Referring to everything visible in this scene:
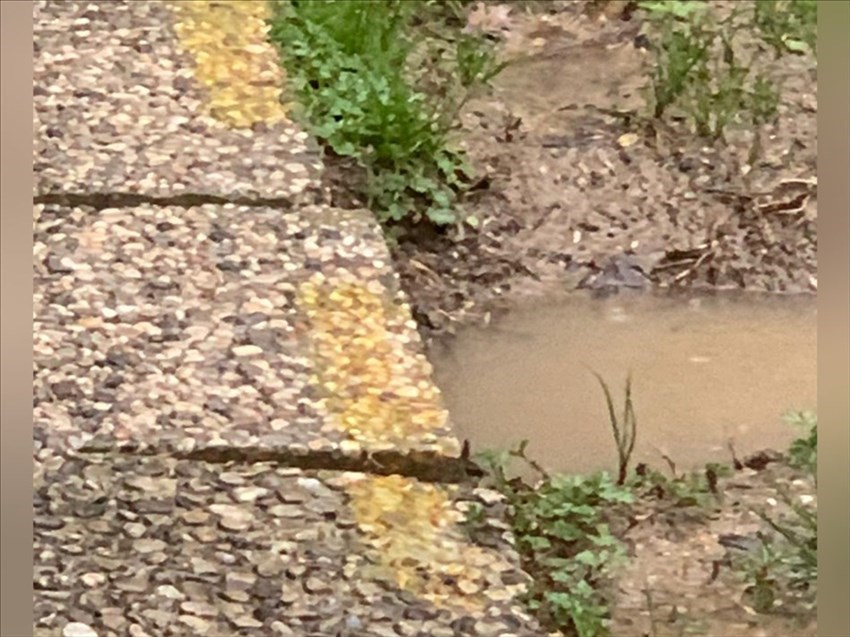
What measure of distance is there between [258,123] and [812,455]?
489 millimetres

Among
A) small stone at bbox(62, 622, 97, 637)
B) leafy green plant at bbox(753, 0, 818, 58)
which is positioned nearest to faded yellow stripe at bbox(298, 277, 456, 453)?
small stone at bbox(62, 622, 97, 637)

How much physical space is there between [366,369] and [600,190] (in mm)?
231

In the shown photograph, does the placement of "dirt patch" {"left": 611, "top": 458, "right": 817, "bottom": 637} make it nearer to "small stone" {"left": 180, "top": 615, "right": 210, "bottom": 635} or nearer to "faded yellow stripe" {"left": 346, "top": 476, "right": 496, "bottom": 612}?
"faded yellow stripe" {"left": 346, "top": 476, "right": 496, "bottom": 612}

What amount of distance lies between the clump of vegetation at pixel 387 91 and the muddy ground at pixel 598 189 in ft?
0.07

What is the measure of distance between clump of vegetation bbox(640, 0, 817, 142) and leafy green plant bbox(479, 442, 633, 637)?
12.0 inches

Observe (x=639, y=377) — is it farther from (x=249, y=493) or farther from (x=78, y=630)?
(x=78, y=630)

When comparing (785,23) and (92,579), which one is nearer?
(92,579)

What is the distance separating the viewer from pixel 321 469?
2.95 ft

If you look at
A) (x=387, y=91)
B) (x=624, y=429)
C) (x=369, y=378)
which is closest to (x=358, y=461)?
(x=369, y=378)

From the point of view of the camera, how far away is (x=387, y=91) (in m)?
0.99

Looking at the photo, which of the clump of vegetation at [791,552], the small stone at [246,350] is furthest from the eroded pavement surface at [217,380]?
the clump of vegetation at [791,552]

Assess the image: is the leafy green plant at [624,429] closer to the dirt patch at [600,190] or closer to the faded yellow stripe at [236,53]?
the dirt patch at [600,190]

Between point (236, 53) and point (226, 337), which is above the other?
point (236, 53)

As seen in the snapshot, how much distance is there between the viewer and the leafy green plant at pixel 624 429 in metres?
0.90
